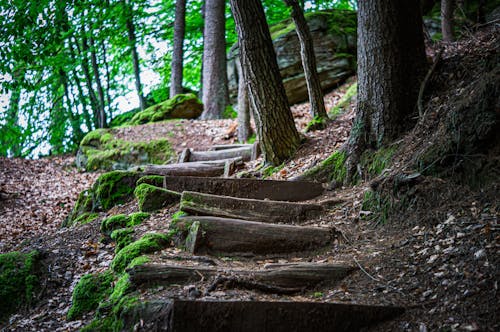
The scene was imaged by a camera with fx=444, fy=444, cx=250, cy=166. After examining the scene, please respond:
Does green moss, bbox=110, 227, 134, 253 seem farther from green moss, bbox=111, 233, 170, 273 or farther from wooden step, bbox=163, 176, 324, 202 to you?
wooden step, bbox=163, 176, 324, 202

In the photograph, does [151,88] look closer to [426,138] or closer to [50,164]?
[50,164]

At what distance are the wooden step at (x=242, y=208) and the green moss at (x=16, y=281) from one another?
7.23 ft

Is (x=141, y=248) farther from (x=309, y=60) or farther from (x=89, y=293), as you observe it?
(x=309, y=60)

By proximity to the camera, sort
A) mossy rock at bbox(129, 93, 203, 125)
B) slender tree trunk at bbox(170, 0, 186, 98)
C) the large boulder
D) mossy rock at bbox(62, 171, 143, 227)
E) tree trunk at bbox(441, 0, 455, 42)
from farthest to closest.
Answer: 1. slender tree trunk at bbox(170, 0, 186, 98)
2. mossy rock at bbox(129, 93, 203, 125)
3. the large boulder
4. tree trunk at bbox(441, 0, 455, 42)
5. mossy rock at bbox(62, 171, 143, 227)

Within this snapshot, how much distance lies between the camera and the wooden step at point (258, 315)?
3.36m

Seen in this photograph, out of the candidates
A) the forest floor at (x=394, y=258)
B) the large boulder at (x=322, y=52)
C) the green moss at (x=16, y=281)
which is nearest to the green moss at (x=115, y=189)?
the forest floor at (x=394, y=258)

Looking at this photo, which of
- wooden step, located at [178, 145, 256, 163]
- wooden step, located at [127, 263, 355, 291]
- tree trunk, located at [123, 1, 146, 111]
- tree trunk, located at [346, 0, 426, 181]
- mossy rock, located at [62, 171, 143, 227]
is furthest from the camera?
tree trunk, located at [123, 1, 146, 111]

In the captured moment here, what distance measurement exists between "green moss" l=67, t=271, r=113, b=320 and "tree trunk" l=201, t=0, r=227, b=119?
1108cm

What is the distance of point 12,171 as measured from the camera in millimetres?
13742

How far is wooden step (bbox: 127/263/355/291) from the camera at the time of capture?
4008 millimetres

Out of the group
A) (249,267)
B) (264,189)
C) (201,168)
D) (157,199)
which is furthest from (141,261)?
(201,168)

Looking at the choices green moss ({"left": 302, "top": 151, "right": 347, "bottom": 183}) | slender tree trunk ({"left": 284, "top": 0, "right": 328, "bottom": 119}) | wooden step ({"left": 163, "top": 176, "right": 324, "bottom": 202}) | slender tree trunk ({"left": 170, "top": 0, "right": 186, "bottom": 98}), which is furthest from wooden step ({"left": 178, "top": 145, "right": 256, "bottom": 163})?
slender tree trunk ({"left": 170, "top": 0, "right": 186, "bottom": 98})

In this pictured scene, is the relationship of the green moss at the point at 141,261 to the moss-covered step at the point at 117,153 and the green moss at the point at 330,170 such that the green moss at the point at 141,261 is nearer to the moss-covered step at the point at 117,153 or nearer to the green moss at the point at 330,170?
the green moss at the point at 330,170

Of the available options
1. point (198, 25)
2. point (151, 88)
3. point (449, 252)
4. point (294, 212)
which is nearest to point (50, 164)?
point (151, 88)
